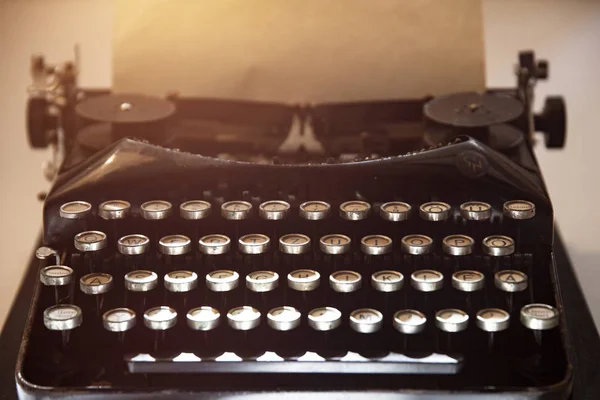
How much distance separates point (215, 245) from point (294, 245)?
0.12 m

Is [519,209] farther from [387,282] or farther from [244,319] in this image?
[244,319]

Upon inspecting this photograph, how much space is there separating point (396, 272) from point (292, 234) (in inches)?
6.9

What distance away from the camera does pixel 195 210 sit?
1527 millimetres

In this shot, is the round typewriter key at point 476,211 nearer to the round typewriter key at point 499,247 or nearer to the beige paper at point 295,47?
the round typewriter key at point 499,247

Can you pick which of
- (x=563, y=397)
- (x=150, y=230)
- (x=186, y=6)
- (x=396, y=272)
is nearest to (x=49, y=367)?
(x=150, y=230)

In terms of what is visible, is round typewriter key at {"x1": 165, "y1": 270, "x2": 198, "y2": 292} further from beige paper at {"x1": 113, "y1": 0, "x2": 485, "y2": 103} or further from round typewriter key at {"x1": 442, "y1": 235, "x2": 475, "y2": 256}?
beige paper at {"x1": 113, "y1": 0, "x2": 485, "y2": 103}

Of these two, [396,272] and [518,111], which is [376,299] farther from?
[518,111]

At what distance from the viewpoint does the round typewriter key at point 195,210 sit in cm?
153

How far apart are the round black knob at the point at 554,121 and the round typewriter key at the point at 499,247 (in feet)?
1.60

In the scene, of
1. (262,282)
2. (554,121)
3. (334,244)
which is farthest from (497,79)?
(262,282)

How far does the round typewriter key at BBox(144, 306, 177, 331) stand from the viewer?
4.56 ft

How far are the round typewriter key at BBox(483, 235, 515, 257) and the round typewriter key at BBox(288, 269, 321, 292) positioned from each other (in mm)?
254

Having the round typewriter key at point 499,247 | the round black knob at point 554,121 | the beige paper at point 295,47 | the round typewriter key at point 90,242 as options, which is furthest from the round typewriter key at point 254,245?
the round black knob at point 554,121

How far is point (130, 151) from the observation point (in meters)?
1.58
